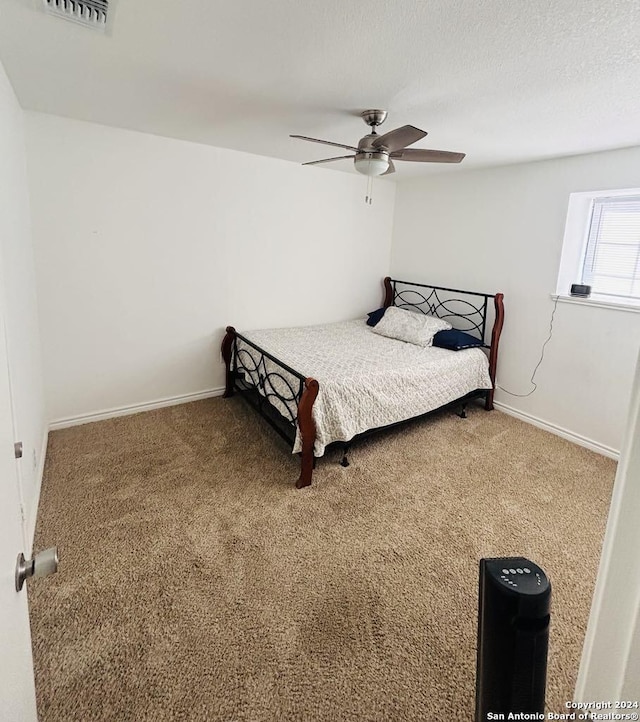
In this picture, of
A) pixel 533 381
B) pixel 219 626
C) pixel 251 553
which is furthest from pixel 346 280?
pixel 219 626

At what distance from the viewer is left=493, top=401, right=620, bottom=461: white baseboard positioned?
10.3ft

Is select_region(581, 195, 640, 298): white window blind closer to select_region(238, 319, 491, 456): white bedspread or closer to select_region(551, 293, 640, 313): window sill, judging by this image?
select_region(551, 293, 640, 313): window sill

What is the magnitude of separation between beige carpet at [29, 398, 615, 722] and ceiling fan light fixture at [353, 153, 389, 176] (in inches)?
78.6

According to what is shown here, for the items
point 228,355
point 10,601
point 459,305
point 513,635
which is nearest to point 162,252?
point 228,355

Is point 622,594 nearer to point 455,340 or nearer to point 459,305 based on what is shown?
point 455,340

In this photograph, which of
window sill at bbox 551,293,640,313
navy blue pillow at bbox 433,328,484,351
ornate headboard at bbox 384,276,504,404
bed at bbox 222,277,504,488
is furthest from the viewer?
ornate headboard at bbox 384,276,504,404

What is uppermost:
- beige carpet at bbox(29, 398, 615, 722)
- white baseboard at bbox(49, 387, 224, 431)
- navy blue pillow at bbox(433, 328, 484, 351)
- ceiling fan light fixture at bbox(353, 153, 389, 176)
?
ceiling fan light fixture at bbox(353, 153, 389, 176)

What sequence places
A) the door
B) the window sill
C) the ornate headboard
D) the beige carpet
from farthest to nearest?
the ornate headboard → the window sill → the beige carpet → the door

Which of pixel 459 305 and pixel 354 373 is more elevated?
pixel 459 305

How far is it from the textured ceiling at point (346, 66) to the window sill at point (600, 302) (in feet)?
3.64

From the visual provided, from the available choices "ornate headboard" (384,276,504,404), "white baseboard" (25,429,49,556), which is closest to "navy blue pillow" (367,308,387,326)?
"ornate headboard" (384,276,504,404)

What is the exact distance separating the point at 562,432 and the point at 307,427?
92.9 inches

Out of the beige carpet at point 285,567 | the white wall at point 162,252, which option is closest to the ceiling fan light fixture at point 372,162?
the white wall at point 162,252

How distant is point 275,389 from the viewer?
307 cm
